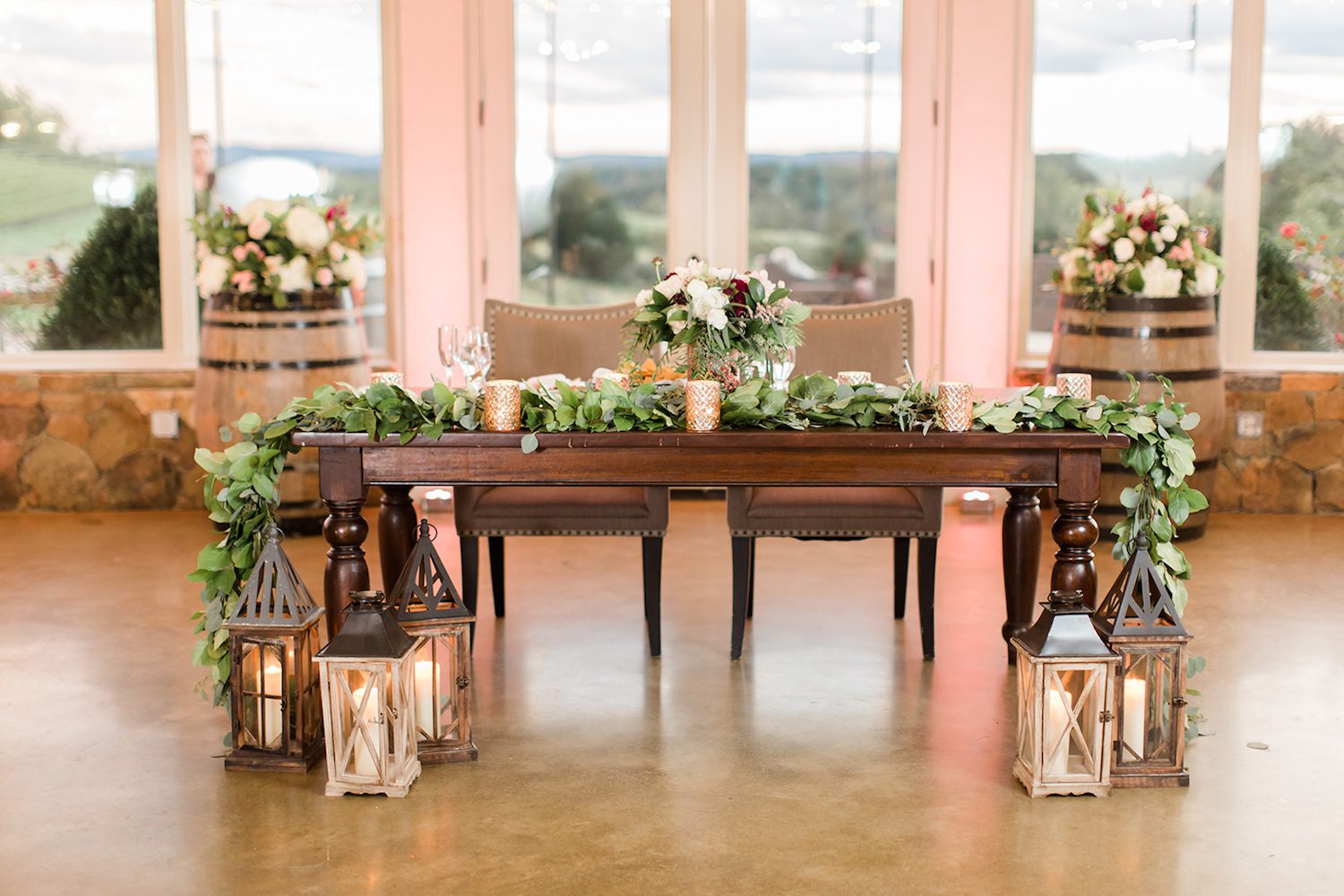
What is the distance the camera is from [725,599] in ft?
14.7

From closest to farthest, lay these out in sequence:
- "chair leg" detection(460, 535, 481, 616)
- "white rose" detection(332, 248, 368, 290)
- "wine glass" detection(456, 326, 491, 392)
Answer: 1. "wine glass" detection(456, 326, 491, 392)
2. "chair leg" detection(460, 535, 481, 616)
3. "white rose" detection(332, 248, 368, 290)

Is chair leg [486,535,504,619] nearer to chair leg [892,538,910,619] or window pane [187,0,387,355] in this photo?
chair leg [892,538,910,619]

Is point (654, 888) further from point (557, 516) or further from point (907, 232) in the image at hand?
point (907, 232)

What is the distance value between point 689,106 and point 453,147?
96 cm

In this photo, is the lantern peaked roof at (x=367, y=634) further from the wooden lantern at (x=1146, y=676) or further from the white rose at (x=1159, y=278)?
the white rose at (x=1159, y=278)

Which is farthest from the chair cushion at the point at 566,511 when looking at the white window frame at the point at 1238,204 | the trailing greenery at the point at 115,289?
the trailing greenery at the point at 115,289

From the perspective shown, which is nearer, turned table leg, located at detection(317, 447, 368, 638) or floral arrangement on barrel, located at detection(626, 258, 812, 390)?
turned table leg, located at detection(317, 447, 368, 638)

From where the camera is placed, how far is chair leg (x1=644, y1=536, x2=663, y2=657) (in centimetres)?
382

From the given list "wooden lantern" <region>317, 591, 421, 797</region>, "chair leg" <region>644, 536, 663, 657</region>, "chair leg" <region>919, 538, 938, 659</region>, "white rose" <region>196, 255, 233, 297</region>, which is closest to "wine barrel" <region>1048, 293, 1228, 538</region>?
"chair leg" <region>919, 538, 938, 659</region>

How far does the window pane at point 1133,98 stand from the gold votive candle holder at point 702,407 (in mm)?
3263

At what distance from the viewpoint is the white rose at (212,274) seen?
5.21 meters

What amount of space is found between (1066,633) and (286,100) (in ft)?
14.1

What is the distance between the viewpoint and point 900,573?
419cm

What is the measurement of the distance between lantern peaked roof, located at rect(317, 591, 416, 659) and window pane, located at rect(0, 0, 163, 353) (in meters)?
3.59
